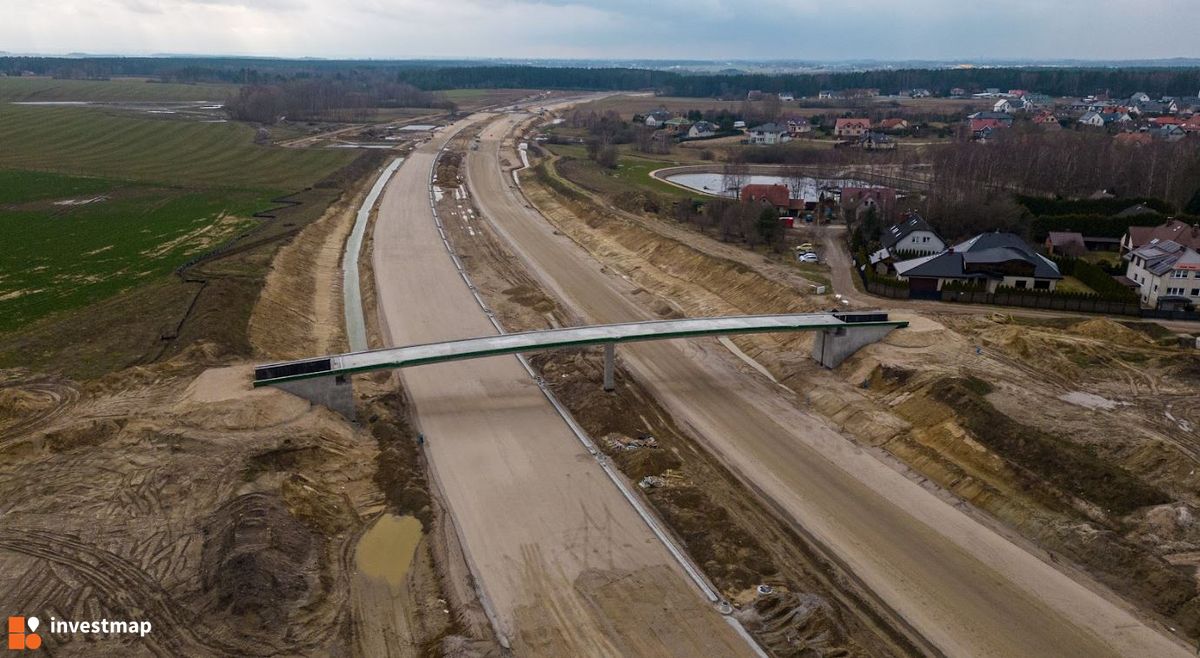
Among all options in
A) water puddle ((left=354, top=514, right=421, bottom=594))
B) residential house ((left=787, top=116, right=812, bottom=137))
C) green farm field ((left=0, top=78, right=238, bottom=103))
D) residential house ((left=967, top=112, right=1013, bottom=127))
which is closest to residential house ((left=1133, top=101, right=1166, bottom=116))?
residential house ((left=967, top=112, right=1013, bottom=127))

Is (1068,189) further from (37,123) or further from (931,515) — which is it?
(37,123)

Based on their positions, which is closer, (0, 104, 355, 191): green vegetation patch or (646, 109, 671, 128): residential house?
(0, 104, 355, 191): green vegetation patch

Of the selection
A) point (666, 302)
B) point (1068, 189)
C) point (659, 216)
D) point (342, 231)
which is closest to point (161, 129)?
point (342, 231)

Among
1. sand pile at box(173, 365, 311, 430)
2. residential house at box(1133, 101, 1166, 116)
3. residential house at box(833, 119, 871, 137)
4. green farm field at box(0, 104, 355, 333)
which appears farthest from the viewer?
residential house at box(1133, 101, 1166, 116)

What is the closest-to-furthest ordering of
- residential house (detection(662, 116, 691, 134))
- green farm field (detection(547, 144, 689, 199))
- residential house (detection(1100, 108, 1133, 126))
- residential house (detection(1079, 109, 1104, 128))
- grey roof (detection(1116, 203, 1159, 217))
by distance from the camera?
grey roof (detection(1116, 203, 1159, 217)) < green farm field (detection(547, 144, 689, 199)) < residential house (detection(1079, 109, 1104, 128)) < residential house (detection(1100, 108, 1133, 126)) < residential house (detection(662, 116, 691, 134))

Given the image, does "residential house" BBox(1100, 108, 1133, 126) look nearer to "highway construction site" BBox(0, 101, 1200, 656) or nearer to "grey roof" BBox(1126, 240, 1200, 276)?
"grey roof" BBox(1126, 240, 1200, 276)

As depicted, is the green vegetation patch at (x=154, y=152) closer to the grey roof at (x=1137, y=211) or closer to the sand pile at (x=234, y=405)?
the sand pile at (x=234, y=405)

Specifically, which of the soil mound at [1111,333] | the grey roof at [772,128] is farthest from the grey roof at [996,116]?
the soil mound at [1111,333]

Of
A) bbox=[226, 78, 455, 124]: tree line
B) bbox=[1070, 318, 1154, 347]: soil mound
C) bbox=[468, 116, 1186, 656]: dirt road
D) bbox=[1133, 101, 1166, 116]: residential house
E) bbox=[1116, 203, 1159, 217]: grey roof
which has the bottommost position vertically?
bbox=[468, 116, 1186, 656]: dirt road
